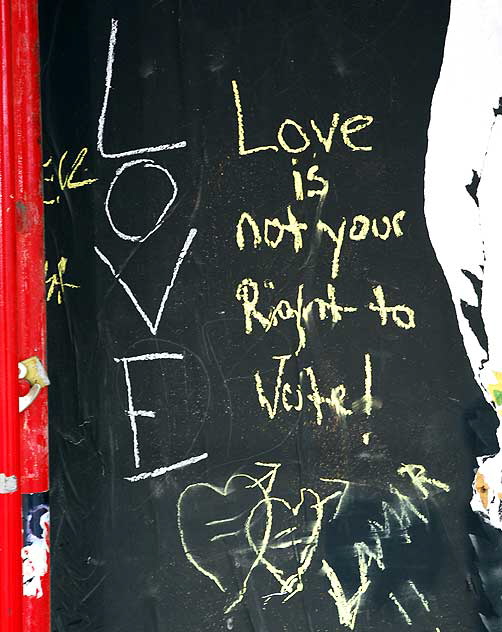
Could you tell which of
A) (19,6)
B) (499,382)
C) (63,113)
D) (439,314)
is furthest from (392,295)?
(19,6)

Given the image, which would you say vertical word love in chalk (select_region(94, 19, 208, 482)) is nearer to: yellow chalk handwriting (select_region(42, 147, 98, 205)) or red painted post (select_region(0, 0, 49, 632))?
yellow chalk handwriting (select_region(42, 147, 98, 205))

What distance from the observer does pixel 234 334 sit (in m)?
1.64

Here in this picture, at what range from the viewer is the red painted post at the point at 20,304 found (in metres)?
1.51

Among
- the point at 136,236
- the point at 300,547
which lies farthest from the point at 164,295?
the point at 300,547

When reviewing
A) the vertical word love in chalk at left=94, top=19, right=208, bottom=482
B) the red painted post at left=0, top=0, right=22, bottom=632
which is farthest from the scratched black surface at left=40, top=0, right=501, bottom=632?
the red painted post at left=0, top=0, right=22, bottom=632

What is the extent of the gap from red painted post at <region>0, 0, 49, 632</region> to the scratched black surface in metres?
0.10

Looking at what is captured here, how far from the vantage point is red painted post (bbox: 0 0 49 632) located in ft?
4.95

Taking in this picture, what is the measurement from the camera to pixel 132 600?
1666 mm

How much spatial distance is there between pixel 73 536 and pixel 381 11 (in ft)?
4.14

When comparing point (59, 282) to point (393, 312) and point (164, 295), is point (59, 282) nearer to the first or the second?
point (164, 295)

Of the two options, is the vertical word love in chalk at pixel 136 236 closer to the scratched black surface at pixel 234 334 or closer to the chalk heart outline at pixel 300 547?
the scratched black surface at pixel 234 334

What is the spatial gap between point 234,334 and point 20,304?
0.43 meters

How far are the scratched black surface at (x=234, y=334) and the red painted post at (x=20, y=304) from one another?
0.34 feet

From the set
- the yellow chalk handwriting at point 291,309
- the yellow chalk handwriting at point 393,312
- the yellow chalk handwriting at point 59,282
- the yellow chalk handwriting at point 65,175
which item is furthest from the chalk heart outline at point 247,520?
the yellow chalk handwriting at point 65,175
